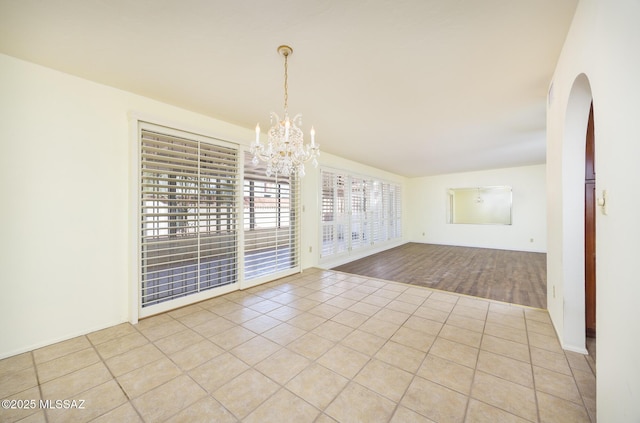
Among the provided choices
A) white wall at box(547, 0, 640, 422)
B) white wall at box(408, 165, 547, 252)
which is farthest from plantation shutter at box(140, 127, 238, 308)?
white wall at box(408, 165, 547, 252)

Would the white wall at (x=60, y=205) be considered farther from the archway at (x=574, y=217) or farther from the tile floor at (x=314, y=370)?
the archway at (x=574, y=217)

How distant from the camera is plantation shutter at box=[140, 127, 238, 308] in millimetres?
2508

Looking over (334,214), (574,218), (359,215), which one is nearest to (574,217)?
(574,218)

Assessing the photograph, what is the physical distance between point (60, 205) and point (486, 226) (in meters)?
8.61

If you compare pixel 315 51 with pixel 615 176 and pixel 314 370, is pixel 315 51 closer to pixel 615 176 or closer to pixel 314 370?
pixel 615 176

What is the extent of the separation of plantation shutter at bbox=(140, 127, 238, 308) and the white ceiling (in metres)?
0.50

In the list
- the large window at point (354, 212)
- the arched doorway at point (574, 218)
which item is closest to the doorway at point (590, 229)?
the arched doorway at point (574, 218)

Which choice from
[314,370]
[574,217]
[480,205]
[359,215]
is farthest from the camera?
[480,205]

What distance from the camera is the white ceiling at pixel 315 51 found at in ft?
4.61

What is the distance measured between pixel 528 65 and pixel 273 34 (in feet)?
6.73

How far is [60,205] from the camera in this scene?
2059 millimetres

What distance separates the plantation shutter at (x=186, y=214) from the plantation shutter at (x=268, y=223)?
0.21 m

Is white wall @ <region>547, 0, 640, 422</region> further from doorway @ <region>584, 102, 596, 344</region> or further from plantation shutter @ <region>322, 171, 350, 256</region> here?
plantation shutter @ <region>322, 171, 350, 256</region>

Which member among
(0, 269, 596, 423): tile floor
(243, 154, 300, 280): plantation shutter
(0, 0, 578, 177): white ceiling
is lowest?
(0, 269, 596, 423): tile floor
